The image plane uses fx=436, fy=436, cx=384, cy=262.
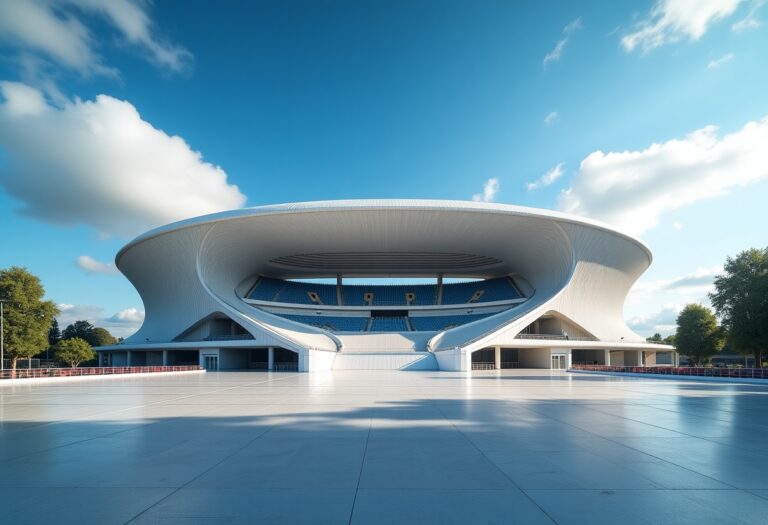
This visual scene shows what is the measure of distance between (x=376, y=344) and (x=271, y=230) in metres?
13.6

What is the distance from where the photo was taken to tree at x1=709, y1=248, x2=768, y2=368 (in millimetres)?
27359

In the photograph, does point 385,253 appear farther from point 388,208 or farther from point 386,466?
point 386,466

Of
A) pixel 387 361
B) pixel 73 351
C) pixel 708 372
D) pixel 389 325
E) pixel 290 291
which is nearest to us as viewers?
pixel 708 372

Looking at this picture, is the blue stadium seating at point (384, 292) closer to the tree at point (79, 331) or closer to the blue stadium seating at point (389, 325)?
the blue stadium seating at point (389, 325)

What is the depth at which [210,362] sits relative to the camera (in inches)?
1438

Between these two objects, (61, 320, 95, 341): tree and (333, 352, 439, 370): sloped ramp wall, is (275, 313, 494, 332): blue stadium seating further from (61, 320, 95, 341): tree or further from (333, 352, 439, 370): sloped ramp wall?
(61, 320, 95, 341): tree

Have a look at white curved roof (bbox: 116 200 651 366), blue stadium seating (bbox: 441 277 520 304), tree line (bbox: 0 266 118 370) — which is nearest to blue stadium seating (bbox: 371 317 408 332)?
white curved roof (bbox: 116 200 651 366)

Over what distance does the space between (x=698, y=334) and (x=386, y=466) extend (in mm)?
52986

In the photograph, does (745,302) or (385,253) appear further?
(385,253)

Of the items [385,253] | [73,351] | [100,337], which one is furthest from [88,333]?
[385,253]

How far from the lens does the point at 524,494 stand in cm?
407

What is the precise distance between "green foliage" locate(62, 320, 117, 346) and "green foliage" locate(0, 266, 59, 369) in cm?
5059

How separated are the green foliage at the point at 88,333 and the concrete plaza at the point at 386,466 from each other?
84594 mm

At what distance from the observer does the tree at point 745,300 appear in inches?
1077
